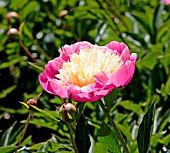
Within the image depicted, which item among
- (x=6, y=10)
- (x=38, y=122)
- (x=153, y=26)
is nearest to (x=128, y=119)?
(x=38, y=122)

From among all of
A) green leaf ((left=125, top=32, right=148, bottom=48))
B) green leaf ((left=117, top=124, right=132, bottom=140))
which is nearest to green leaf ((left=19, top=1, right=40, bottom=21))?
green leaf ((left=125, top=32, right=148, bottom=48))

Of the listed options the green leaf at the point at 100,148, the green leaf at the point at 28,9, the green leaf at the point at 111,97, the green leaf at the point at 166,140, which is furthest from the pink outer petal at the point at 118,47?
the green leaf at the point at 28,9

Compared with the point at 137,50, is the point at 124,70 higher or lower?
higher

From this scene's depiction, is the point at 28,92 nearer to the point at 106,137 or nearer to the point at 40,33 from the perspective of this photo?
the point at 40,33

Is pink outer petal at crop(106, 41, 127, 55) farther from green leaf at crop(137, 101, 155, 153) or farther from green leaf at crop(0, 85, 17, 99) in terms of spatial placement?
green leaf at crop(0, 85, 17, 99)

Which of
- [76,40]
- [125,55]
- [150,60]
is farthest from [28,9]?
[125,55]

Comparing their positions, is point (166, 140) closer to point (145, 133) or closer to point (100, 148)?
point (100, 148)

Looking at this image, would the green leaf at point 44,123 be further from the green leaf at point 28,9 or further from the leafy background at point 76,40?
the green leaf at point 28,9
